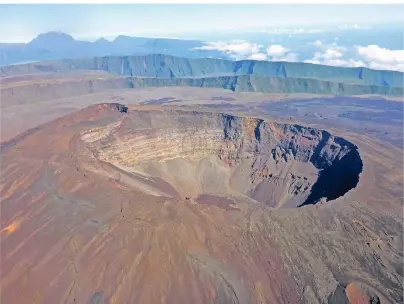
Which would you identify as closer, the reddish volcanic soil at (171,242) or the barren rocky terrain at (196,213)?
the reddish volcanic soil at (171,242)

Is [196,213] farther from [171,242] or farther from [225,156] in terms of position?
[225,156]

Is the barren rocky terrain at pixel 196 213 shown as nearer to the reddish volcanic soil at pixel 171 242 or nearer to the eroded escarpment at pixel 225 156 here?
the reddish volcanic soil at pixel 171 242

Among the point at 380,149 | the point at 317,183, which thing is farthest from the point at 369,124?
the point at 317,183

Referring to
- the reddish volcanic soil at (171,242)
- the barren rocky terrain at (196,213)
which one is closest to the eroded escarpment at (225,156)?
the barren rocky terrain at (196,213)

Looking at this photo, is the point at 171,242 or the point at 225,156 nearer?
the point at 171,242

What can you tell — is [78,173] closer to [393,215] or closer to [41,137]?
[41,137]

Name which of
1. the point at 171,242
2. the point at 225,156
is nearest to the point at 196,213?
the point at 171,242
